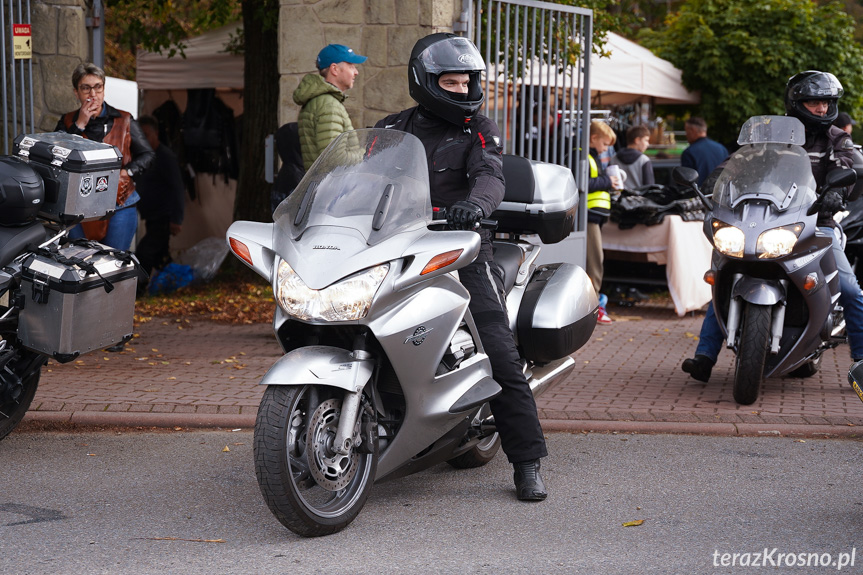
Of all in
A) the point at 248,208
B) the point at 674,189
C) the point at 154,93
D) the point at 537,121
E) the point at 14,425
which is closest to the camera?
the point at 14,425

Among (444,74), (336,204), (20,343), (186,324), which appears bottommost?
(186,324)

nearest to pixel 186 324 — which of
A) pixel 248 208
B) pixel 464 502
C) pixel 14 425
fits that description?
pixel 248 208

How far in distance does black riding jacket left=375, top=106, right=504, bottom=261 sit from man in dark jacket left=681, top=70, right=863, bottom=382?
2.73 m

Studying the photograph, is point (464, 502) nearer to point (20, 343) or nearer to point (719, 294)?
point (20, 343)

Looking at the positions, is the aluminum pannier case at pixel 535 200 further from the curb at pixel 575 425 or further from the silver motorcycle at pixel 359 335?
the curb at pixel 575 425

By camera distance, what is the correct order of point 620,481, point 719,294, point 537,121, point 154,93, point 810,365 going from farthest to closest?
point 154,93, point 537,121, point 810,365, point 719,294, point 620,481

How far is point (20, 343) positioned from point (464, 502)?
2187 mm

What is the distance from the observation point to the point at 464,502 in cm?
481

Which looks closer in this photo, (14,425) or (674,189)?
(14,425)

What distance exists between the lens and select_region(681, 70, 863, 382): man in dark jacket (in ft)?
23.0

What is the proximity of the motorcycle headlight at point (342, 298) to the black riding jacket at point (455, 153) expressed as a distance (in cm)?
77

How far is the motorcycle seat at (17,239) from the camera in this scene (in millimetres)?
5207

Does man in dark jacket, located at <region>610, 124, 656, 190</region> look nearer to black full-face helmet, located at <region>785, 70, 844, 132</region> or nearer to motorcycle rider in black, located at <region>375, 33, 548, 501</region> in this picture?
black full-face helmet, located at <region>785, 70, 844, 132</region>

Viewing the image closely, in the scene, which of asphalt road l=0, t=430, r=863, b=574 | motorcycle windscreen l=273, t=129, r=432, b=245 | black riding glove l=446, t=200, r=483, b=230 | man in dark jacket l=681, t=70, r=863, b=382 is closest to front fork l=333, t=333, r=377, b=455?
asphalt road l=0, t=430, r=863, b=574
